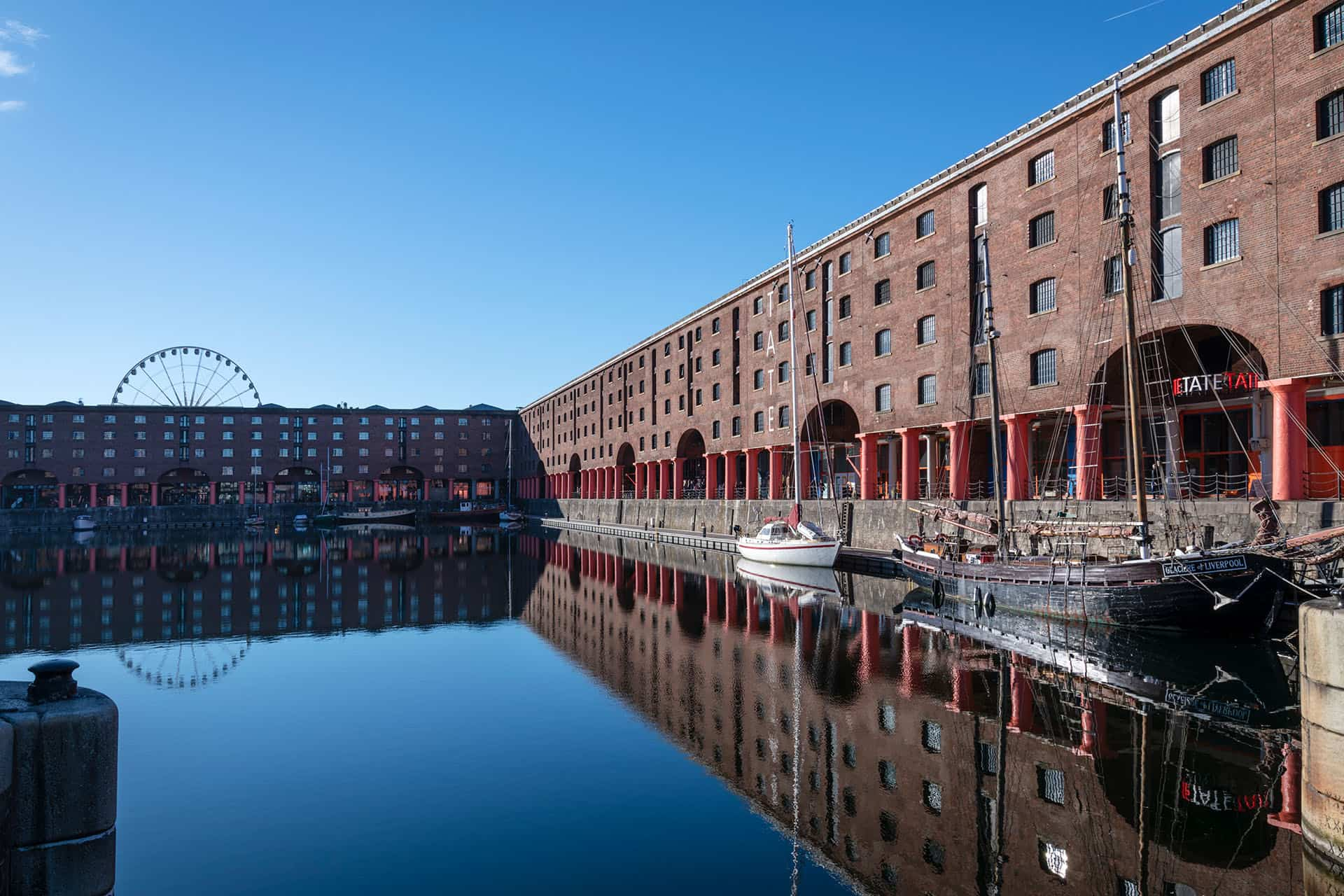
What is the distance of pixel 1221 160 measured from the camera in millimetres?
28422

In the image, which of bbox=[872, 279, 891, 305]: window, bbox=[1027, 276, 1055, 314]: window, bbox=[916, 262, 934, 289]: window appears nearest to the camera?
bbox=[1027, 276, 1055, 314]: window

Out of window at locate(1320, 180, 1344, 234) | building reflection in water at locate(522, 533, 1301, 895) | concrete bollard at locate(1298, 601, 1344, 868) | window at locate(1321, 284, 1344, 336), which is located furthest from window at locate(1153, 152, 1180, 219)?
concrete bollard at locate(1298, 601, 1344, 868)

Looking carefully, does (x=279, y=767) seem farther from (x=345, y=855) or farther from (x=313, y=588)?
(x=313, y=588)

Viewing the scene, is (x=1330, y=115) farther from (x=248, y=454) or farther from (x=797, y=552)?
(x=248, y=454)

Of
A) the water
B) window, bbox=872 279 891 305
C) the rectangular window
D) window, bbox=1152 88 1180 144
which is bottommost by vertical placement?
the water

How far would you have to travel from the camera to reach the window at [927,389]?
1629 inches

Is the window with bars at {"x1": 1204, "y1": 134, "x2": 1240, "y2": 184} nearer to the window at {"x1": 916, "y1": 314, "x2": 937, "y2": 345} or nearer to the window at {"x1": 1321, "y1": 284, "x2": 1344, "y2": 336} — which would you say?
the window at {"x1": 1321, "y1": 284, "x2": 1344, "y2": 336}

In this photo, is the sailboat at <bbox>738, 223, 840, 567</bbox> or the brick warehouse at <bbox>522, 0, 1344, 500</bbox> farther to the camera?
the sailboat at <bbox>738, 223, 840, 567</bbox>

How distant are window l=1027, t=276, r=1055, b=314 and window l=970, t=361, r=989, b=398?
348 cm

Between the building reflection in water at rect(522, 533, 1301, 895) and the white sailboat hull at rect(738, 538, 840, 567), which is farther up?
the white sailboat hull at rect(738, 538, 840, 567)

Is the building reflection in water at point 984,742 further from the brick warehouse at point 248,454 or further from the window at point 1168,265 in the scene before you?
the brick warehouse at point 248,454

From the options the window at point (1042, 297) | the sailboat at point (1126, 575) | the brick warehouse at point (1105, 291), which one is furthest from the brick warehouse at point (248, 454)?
the sailboat at point (1126, 575)

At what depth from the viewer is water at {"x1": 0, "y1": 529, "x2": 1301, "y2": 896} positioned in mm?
9047

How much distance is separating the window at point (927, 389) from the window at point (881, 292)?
564 centimetres
